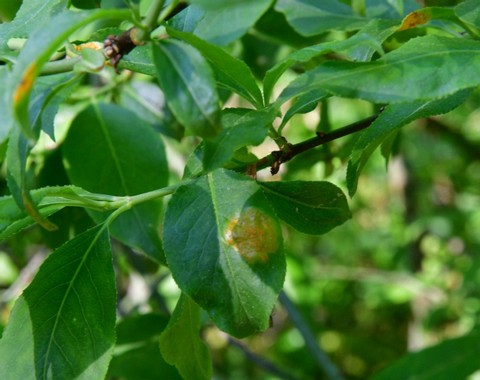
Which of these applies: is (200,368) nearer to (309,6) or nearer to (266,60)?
(309,6)

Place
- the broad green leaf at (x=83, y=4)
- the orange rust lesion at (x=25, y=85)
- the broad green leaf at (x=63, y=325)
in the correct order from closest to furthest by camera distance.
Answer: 1. the orange rust lesion at (x=25, y=85)
2. the broad green leaf at (x=63, y=325)
3. the broad green leaf at (x=83, y=4)

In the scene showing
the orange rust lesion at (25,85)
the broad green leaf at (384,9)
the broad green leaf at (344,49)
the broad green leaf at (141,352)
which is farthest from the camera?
the broad green leaf at (141,352)

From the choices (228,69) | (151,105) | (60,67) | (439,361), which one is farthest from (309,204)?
(439,361)

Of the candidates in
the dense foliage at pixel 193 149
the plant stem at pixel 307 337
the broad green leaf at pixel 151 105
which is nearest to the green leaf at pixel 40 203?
the dense foliage at pixel 193 149

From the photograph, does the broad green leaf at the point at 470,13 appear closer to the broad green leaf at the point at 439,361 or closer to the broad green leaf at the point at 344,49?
the broad green leaf at the point at 344,49

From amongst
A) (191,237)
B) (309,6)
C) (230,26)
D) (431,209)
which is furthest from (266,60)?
(431,209)

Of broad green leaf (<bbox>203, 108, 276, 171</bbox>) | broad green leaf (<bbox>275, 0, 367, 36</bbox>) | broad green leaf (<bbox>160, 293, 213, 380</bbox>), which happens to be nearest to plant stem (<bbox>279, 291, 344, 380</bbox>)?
broad green leaf (<bbox>160, 293, 213, 380</bbox>)

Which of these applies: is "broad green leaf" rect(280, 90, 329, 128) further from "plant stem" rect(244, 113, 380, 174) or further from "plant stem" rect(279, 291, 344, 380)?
"plant stem" rect(279, 291, 344, 380)

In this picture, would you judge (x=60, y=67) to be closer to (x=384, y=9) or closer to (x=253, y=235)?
(x=253, y=235)
